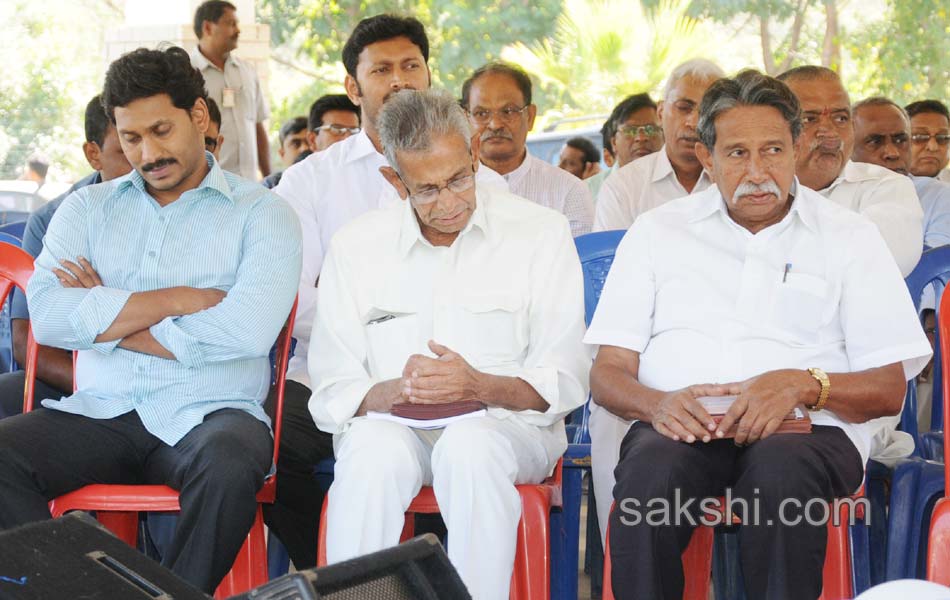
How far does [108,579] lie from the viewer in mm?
1876

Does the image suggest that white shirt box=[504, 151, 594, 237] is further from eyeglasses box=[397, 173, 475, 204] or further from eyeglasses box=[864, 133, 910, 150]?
eyeglasses box=[397, 173, 475, 204]

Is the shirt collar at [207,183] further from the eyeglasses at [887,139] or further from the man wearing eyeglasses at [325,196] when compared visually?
the eyeglasses at [887,139]

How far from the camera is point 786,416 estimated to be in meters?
2.63

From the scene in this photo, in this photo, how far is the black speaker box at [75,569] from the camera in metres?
1.82

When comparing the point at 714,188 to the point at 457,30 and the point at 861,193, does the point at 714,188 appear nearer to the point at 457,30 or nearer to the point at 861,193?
the point at 861,193

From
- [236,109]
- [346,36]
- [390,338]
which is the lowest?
[390,338]

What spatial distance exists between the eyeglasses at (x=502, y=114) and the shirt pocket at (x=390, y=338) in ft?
6.96

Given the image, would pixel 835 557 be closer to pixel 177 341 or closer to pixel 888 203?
pixel 888 203

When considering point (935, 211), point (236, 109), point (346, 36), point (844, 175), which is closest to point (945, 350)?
point (844, 175)

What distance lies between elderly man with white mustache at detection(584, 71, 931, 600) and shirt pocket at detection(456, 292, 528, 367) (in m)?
0.19

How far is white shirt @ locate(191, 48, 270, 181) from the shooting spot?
7273mm

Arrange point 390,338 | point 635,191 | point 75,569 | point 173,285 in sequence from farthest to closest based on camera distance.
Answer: point 635,191 → point 173,285 → point 390,338 → point 75,569

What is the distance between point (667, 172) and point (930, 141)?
2.28m

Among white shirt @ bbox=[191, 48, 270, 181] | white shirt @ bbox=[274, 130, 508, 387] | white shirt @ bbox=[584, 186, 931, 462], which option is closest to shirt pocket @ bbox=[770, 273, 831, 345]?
white shirt @ bbox=[584, 186, 931, 462]
